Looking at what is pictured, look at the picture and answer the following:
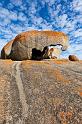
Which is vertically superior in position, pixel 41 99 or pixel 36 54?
pixel 36 54

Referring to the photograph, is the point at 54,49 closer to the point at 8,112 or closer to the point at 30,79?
the point at 30,79

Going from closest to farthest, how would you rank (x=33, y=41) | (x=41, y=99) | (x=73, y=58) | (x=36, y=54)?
(x=41, y=99) → (x=73, y=58) → (x=33, y=41) → (x=36, y=54)

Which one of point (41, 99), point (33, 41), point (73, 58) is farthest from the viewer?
point (33, 41)

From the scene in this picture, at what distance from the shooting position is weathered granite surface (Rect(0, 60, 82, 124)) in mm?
13898

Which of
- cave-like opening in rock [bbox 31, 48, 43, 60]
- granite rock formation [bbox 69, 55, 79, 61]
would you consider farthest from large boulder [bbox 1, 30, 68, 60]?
granite rock formation [bbox 69, 55, 79, 61]

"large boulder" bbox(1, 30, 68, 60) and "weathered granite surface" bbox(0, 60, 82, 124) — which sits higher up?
"large boulder" bbox(1, 30, 68, 60)

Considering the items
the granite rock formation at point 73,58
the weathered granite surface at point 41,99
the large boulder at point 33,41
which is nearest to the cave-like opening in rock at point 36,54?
the large boulder at point 33,41

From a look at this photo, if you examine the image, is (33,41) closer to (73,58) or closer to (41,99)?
(73,58)

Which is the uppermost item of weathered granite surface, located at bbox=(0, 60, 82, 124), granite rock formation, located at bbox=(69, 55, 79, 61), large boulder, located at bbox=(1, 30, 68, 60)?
large boulder, located at bbox=(1, 30, 68, 60)

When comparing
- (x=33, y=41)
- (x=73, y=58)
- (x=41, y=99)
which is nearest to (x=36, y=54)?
(x=33, y=41)

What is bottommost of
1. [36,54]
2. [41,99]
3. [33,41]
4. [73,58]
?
[41,99]

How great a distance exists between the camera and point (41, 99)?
16.4 meters

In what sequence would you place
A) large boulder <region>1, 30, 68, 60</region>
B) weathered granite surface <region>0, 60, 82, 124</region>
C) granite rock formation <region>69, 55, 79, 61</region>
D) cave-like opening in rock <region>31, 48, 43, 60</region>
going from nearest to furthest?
weathered granite surface <region>0, 60, 82, 124</region>, granite rock formation <region>69, 55, 79, 61</region>, large boulder <region>1, 30, 68, 60</region>, cave-like opening in rock <region>31, 48, 43, 60</region>

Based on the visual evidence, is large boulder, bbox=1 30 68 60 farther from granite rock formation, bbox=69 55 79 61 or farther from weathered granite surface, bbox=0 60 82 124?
weathered granite surface, bbox=0 60 82 124
